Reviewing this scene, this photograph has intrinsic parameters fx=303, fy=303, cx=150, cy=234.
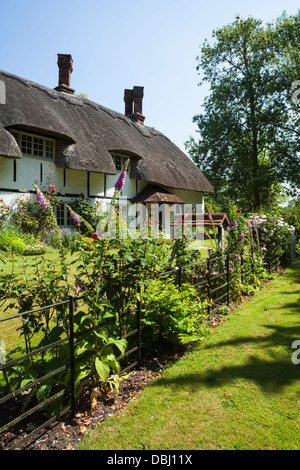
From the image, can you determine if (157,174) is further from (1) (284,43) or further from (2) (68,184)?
(1) (284,43)

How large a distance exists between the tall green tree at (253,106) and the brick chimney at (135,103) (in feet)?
20.5

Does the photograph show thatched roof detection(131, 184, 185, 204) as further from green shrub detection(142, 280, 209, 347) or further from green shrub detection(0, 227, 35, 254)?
→ green shrub detection(142, 280, 209, 347)

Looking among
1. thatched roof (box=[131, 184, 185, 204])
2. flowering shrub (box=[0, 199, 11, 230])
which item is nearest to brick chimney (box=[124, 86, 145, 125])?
thatched roof (box=[131, 184, 185, 204])

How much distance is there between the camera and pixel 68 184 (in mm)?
13016

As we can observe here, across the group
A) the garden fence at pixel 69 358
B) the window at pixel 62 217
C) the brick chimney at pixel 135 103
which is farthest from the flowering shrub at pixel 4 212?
the brick chimney at pixel 135 103

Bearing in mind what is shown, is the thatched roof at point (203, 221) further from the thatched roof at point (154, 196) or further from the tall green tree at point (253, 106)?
the tall green tree at point (253, 106)

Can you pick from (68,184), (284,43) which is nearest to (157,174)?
(68,184)

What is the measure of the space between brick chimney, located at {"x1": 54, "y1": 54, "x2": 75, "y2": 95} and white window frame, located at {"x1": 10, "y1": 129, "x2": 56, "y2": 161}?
4.94 metres

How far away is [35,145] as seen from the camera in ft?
40.1

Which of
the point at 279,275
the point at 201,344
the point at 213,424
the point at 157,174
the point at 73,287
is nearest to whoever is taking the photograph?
the point at 213,424

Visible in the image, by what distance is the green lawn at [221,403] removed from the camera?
7.54ft

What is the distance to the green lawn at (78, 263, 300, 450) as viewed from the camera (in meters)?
2.30

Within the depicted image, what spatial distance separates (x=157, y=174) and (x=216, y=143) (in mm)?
10474
